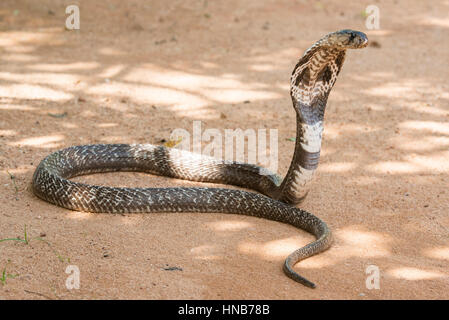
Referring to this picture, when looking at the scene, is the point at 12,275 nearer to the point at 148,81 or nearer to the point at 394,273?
the point at 394,273

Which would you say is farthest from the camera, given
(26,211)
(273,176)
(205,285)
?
(273,176)

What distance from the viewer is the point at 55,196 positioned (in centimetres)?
627

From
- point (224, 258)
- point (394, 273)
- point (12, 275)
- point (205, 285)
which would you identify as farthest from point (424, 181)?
point (12, 275)

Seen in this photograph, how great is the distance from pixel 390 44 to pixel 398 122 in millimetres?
4013

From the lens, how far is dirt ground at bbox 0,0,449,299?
5004 millimetres

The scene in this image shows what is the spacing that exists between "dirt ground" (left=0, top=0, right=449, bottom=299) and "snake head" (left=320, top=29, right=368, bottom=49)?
1.81m

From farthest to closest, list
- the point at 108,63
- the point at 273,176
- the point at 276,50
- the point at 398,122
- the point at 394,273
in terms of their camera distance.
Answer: the point at 276,50
the point at 108,63
the point at 398,122
the point at 273,176
the point at 394,273

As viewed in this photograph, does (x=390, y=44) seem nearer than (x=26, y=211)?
No

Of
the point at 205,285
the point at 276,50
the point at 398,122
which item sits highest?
the point at 276,50
